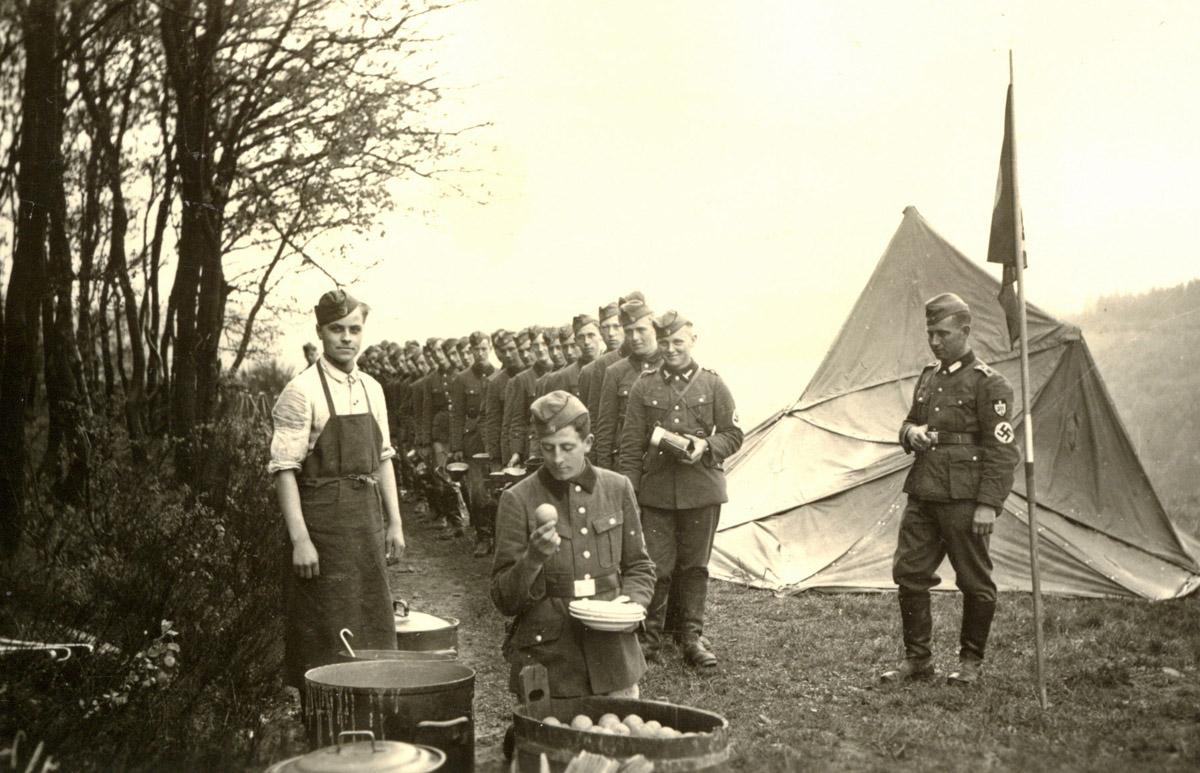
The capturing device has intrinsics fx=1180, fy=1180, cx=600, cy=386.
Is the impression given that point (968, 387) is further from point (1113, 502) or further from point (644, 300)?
point (1113, 502)

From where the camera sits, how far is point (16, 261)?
611 centimetres

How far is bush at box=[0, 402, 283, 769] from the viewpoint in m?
3.59

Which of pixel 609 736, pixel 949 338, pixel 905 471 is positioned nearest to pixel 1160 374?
pixel 905 471

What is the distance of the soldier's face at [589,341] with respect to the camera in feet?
30.0

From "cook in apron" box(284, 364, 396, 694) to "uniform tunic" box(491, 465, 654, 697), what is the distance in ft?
2.38

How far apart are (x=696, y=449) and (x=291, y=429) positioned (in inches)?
98.7

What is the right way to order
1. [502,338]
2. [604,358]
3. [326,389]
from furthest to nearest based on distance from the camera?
[502,338] < [604,358] < [326,389]

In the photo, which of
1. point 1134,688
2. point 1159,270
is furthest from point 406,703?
point 1159,270

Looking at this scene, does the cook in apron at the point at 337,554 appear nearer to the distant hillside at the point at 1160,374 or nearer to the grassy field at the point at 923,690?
the grassy field at the point at 923,690

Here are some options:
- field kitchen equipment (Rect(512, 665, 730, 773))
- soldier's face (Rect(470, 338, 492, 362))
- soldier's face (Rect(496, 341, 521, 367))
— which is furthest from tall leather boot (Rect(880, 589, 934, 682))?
soldier's face (Rect(470, 338, 492, 362))

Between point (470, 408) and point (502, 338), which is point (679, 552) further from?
point (470, 408)

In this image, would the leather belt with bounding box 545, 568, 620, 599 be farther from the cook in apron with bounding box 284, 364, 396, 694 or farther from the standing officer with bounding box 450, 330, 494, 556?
the standing officer with bounding box 450, 330, 494, 556

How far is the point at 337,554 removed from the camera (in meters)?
4.42

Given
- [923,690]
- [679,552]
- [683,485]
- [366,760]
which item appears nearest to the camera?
[366,760]
